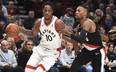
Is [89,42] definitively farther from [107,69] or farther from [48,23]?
[107,69]

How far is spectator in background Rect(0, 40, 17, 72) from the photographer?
1001 cm

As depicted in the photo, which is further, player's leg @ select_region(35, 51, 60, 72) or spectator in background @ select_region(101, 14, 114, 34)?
spectator in background @ select_region(101, 14, 114, 34)

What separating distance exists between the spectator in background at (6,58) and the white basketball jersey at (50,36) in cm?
220

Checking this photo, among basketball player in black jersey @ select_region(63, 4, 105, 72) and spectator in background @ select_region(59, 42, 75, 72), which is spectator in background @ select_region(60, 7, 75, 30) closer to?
spectator in background @ select_region(59, 42, 75, 72)

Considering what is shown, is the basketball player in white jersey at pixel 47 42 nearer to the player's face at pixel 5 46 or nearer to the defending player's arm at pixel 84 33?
the defending player's arm at pixel 84 33

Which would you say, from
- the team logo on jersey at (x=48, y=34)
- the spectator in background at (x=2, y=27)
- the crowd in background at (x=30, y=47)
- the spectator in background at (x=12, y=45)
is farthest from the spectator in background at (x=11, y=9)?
the team logo on jersey at (x=48, y=34)

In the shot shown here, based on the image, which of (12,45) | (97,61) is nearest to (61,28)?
(97,61)

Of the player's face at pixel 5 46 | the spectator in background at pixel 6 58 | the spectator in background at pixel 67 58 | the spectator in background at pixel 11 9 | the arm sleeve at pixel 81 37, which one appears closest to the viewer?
the arm sleeve at pixel 81 37

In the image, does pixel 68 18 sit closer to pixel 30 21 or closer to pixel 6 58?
pixel 30 21

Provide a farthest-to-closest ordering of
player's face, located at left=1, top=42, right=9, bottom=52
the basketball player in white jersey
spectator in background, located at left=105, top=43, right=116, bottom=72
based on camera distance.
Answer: spectator in background, located at left=105, top=43, right=116, bottom=72 < player's face, located at left=1, top=42, right=9, bottom=52 < the basketball player in white jersey

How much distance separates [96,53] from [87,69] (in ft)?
7.50

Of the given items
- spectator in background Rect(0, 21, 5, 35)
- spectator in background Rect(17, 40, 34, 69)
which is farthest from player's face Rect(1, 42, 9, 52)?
spectator in background Rect(0, 21, 5, 35)

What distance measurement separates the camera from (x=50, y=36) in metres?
8.04

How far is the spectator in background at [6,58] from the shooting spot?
10008 mm
